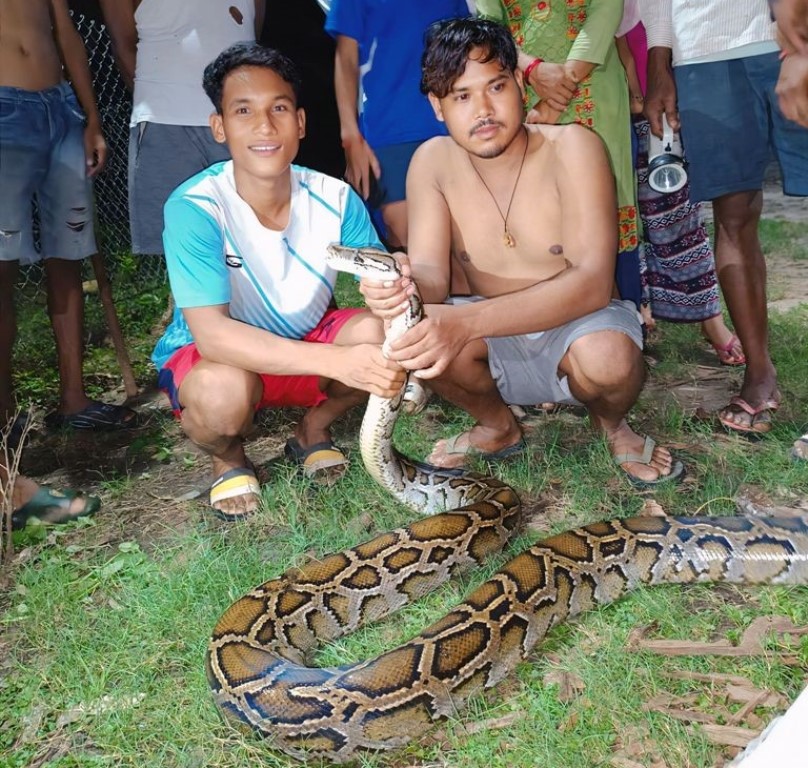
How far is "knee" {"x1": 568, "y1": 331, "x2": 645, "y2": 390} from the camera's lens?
3.62 metres

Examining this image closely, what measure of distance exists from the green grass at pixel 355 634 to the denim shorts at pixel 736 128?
1260mm

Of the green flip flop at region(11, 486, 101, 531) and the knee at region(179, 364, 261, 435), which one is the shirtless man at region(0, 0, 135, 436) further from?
the knee at region(179, 364, 261, 435)

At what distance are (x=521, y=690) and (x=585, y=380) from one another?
1.55 metres

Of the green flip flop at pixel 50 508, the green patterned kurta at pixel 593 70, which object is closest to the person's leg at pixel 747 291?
the green patterned kurta at pixel 593 70

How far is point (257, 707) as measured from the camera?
2543 mm

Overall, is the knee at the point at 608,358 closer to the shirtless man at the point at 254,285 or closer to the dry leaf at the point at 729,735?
the shirtless man at the point at 254,285

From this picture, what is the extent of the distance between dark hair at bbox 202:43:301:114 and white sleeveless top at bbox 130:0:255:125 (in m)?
0.99

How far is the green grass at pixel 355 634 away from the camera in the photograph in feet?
8.21

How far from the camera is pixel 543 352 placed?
388 centimetres

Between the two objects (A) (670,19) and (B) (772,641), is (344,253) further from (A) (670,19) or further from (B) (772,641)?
(A) (670,19)

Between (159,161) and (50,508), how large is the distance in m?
2.11

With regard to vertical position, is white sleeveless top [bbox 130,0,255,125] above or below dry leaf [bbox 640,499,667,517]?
above

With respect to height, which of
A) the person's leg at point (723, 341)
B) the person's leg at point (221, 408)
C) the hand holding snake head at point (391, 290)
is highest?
the hand holding snake head at point (391, 290)

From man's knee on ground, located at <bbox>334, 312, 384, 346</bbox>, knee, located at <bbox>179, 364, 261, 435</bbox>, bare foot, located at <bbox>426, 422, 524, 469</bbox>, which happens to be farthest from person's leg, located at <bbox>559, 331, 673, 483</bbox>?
knee, located at <bbox>179, 364, 261, 435</bbox>
